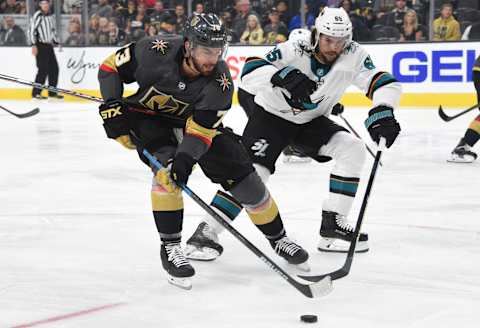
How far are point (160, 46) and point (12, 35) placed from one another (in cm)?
918

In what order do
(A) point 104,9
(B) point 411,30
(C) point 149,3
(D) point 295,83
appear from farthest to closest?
(A) point 104,9, (C) point 149,3, (B) point 411,30, (D) point 295,83

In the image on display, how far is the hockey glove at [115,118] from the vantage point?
2.86 metres

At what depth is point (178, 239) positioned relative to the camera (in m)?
3.02

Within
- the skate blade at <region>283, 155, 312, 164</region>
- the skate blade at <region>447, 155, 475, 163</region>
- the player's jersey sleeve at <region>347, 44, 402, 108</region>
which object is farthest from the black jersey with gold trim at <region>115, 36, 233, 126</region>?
the skate blade at <region>447, 155, 475, 163</region>

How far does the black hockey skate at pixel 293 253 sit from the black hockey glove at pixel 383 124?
525mm

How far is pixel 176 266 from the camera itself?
2.94m

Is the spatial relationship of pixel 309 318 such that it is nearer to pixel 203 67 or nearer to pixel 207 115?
pixel 207 115

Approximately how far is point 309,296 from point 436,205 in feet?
6.01

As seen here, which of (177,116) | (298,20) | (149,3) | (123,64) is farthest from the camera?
(149,3)

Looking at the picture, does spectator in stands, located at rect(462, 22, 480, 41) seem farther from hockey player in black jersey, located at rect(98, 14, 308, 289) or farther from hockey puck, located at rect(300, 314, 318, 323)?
hockey puck, located at rect(300, 314, 318, 323)

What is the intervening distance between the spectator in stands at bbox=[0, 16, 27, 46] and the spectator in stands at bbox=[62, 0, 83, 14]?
0.63 meters

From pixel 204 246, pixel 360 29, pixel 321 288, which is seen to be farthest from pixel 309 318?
pixel 360 29

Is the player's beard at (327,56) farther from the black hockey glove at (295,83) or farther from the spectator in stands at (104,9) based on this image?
the spectator in stands at (104,9)

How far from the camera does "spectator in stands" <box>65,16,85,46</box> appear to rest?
1130cm
